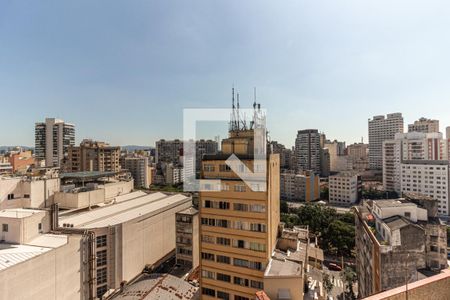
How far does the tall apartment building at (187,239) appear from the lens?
67.6 ft

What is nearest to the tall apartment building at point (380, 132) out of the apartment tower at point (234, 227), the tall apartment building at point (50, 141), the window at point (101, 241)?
the apartment tower at point (234, 227)

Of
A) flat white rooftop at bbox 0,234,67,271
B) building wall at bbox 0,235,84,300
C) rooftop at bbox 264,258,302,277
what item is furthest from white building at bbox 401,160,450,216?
flat white rooftop at bbox 0,234,67,271

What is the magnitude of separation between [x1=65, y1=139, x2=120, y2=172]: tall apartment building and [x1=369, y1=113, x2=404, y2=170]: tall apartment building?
58.3 metres

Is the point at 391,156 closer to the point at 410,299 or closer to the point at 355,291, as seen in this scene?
the point at 355,291

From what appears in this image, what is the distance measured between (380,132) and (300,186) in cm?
3197

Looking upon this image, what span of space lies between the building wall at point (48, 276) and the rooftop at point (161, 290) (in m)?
2.57

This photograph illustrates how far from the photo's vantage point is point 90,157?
4372 cm

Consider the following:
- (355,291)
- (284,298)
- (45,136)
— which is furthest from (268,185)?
(45,136)

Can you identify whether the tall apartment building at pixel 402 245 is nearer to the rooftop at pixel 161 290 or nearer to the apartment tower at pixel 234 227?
the apartment tower at pixel 234 227

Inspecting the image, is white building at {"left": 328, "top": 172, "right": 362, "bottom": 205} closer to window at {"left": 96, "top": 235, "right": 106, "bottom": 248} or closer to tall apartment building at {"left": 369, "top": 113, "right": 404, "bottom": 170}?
tall apartment building at {"left": 369, "top": 113, "right": 404, "bottom": 170}

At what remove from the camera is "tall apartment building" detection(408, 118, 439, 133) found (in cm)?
5731

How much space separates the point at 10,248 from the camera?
37.3 ft

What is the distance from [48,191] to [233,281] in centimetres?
1909

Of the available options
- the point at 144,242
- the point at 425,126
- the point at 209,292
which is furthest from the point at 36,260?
the point at 425,126
